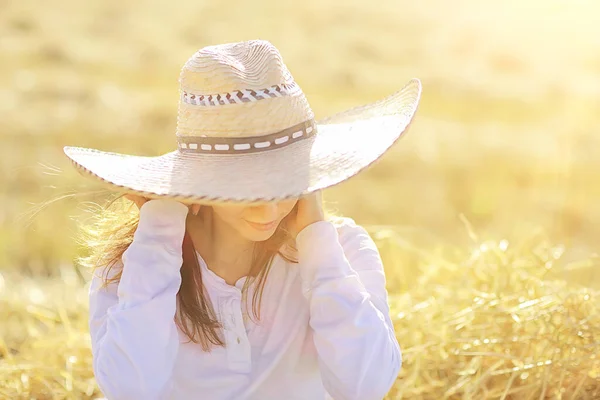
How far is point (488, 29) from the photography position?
35.9ft

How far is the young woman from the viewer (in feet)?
5.99

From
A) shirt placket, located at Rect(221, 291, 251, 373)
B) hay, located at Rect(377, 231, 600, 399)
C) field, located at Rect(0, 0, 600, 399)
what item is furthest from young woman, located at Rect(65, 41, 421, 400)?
hay, located at Rect(377, 231, 600, 399)

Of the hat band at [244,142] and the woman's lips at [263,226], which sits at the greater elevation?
the hat band at [244,142]

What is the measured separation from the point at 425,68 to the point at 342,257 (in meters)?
8.29

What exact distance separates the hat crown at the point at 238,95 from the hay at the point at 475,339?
110 cm

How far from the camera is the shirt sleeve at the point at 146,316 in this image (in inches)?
72.7

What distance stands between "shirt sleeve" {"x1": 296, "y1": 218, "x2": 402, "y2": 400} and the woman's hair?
122 mm

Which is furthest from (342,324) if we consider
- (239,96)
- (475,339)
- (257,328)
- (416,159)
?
(416,159)

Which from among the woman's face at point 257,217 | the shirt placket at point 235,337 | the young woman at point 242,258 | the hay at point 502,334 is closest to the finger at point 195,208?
the young woman at point 242,258

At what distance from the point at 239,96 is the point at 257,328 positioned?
1.86ft

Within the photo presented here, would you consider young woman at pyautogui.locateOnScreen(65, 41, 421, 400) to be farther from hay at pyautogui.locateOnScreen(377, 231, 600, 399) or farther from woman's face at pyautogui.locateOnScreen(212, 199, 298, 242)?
hay at pyautogui.locateOnScreen(377, 231, 600, 399)

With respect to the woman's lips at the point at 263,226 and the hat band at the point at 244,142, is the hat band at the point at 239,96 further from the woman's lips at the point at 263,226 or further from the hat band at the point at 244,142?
the woman's lips at the point at 263,226

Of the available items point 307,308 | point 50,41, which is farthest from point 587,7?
point 307,308

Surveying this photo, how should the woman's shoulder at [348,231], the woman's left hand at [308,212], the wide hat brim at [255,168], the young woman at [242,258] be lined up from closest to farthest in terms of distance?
the wide hat brim at [255,168], the young woman at [242,258], the woman's left hand at [308,212], the woman's shoulder at [348,231]
